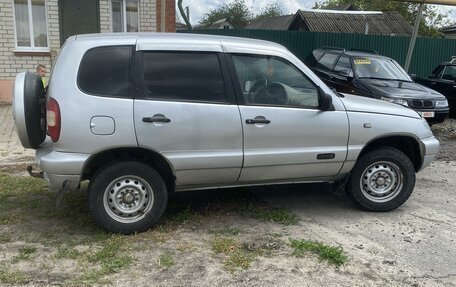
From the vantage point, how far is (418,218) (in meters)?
5.21

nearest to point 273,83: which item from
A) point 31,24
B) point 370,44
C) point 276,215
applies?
point 276,215

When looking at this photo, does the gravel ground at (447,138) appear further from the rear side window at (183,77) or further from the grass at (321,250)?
the rear side window at (183,77)

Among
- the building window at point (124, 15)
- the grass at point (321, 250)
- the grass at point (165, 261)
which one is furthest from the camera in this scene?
the building window at point (124, 15)

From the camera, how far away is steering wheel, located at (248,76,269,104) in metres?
4.69

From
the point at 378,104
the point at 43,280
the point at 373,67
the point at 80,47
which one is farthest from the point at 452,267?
the point at 373,67

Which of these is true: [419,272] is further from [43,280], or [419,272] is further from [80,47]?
[80,47]

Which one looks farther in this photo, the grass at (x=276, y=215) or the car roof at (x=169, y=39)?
the grass at (x=276, y=215)

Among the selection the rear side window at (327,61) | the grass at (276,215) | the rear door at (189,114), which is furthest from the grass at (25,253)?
the rear side window at (327,61)

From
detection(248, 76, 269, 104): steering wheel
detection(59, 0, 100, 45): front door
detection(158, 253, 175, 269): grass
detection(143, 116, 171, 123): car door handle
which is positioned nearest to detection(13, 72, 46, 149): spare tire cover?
detection(143, 116, 171, 123): car door handle

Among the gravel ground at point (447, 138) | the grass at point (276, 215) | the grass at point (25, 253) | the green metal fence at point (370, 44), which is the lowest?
the gravel ground at point (447, 138)

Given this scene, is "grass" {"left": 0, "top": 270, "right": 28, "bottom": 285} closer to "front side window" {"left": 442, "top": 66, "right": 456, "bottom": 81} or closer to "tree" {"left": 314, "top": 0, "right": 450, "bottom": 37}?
"front side window" {"left": 442, "top": 66, "right": 456, "bottom": 81}

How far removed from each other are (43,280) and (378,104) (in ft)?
12.2

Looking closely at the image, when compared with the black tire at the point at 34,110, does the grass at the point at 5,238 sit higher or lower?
lower

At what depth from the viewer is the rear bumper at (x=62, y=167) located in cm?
421
